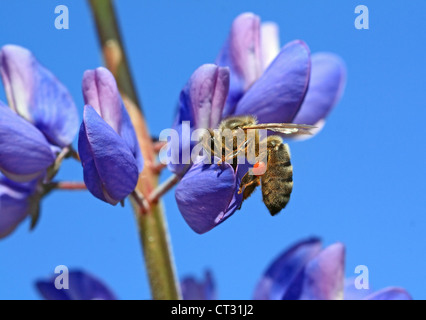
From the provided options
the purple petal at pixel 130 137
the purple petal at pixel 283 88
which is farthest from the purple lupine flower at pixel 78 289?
the purple petal at pixel 283 88

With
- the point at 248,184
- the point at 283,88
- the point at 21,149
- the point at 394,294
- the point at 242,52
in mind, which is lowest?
the point at 394,294

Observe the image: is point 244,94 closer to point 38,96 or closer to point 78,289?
point 38,96

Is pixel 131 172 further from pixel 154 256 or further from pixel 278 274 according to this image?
pixel 278 274

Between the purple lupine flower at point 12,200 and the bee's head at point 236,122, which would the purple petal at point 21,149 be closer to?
the purple lupine flower at point 12,200

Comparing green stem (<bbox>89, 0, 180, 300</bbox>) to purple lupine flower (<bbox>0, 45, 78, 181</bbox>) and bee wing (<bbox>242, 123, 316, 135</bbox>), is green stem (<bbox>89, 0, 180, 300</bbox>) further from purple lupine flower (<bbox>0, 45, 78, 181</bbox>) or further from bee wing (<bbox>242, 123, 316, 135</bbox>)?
bee wing (<bbox>242, 123, 316, 135</bbox>)

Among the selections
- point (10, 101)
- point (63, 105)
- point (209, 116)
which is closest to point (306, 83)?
point (209, 116)

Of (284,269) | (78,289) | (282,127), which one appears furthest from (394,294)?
(78,289)
